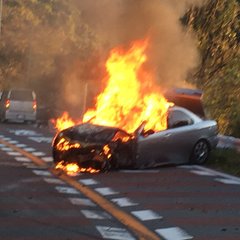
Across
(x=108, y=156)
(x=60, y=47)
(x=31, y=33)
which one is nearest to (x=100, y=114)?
(x=108, y=156)

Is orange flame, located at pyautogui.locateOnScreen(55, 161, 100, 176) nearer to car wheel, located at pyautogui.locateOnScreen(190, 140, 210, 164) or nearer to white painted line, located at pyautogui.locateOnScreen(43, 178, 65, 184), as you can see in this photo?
white painted line, located at pyautogui.locateOnScreen(43, 178, 65, 184)

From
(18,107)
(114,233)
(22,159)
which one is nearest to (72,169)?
(22,159)

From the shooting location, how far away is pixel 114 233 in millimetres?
6758

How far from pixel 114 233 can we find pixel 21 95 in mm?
19886

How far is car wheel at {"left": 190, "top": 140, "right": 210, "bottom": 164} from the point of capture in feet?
41.6

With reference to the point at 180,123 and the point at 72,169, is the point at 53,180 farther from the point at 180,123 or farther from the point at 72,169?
the point at 180,123

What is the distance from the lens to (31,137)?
18781mm

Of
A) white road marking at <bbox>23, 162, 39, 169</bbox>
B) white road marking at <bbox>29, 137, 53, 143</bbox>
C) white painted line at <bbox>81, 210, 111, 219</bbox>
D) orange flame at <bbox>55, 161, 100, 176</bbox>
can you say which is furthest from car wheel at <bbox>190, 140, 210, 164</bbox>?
white road marking at <bbox>29, 137, 53, 143</bbox>

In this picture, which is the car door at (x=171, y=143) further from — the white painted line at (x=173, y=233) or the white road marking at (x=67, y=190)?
the white painted line at (x=173, y=233)

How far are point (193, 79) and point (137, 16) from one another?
469 cm

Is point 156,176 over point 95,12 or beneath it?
beneath

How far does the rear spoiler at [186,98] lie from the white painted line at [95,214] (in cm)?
527

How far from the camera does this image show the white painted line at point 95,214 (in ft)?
24.8

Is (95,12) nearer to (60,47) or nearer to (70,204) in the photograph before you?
(70,204)
